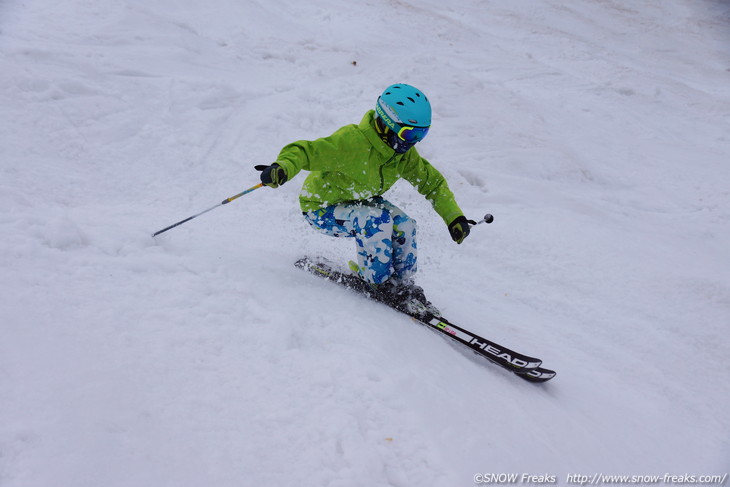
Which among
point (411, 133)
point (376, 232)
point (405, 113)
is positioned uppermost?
point (405, 113)

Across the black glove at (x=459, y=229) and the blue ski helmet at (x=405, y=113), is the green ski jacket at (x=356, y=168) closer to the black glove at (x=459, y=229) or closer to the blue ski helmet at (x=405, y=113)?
the black glove at (x=459, y=229)

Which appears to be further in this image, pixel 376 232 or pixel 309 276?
pixel 309 276

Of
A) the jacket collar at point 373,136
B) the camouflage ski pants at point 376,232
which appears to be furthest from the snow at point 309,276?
the jacket collar at point 373,136

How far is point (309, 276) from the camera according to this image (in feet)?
13.9

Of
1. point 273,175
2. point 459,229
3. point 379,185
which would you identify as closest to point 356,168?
point 379,185

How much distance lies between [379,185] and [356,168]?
0.30 metres

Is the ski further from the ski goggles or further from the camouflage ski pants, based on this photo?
the ski goggles

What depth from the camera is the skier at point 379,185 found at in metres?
3.76

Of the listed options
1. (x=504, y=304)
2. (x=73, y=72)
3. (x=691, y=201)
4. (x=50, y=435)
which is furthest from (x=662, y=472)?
(x=73, y=72)

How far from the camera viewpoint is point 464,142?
804cm

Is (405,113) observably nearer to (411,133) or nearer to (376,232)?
(411,133)

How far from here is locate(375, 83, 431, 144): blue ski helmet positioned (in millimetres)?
3703

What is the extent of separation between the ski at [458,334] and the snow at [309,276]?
0.46ft

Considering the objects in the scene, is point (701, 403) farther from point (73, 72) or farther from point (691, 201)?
point (73, 72)
